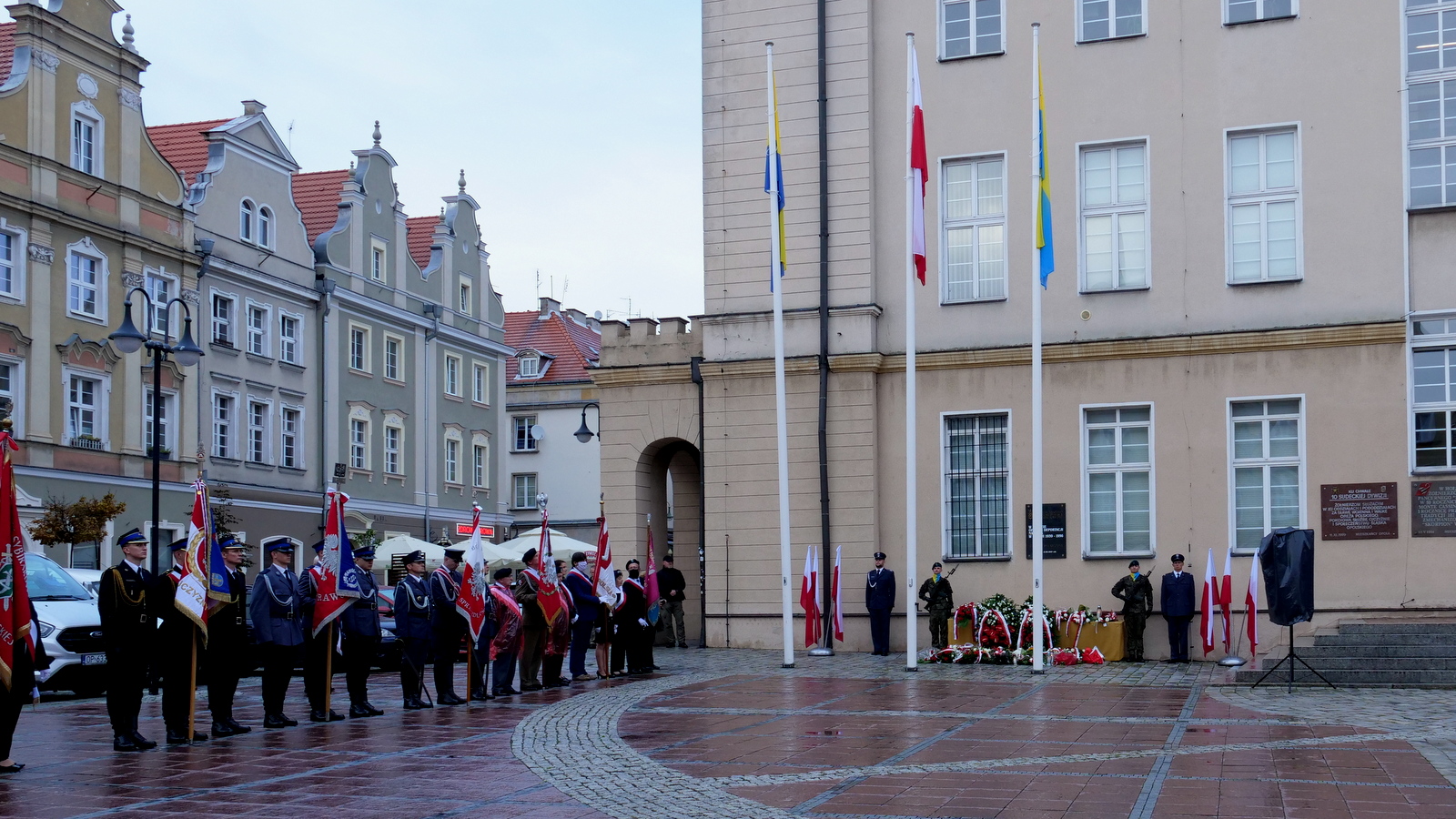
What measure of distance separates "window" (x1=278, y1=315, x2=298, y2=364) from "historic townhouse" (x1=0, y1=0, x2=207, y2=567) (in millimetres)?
4145

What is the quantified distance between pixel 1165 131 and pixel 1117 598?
7.01m

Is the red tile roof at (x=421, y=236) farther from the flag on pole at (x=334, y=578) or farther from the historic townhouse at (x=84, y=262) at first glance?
the flag on pole at (x=334, y=578)

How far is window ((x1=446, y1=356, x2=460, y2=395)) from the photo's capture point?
53.5 m

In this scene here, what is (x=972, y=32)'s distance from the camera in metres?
24.9

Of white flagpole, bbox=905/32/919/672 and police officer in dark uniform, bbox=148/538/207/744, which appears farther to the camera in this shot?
white flagpole, bbox=905/32/919/672

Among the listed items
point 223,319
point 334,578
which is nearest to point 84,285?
point 223,319

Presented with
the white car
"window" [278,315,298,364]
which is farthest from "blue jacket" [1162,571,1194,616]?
"window" [278,315,298,364]

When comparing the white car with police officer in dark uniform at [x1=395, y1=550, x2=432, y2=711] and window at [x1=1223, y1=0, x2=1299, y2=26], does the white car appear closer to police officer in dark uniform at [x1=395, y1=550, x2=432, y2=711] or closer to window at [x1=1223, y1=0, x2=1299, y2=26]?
police officer in dark uniform at [x1=395, y1=550, x2=432, y2=711]

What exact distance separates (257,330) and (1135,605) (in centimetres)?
2845

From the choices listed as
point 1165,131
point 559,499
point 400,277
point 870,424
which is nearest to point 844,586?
point 870,424

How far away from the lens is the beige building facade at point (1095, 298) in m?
22.3

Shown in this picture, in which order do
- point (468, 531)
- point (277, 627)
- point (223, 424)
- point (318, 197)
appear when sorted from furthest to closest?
point (318, 197), point (223, 424), point (468, 531), point (277, 627)

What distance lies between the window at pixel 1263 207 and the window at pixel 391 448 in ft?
105

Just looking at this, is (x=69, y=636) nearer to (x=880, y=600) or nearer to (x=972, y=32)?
(x=880, y=600)
